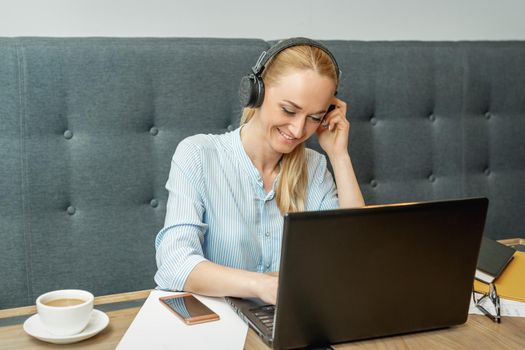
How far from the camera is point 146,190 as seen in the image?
1.89 meters

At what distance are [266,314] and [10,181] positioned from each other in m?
0.90

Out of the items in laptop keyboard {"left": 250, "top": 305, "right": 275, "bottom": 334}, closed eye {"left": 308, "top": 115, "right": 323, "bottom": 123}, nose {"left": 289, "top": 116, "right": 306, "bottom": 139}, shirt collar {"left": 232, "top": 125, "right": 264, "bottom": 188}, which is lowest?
laptop keyboard {"left": 250, "top": 305, "right": 275, "bottom": 334}

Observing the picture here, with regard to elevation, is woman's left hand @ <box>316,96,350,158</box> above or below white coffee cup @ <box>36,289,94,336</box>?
above

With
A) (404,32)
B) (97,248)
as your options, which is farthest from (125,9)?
(404,32)

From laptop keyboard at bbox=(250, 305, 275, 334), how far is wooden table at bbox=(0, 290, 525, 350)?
1.1 inches

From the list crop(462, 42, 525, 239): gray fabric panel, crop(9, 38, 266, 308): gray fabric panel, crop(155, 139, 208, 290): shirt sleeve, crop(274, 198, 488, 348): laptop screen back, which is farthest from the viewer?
crop(462, 42, 525, 239): gray fabric panel

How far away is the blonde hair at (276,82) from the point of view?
157cm

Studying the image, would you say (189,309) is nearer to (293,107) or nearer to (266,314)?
(266,314)

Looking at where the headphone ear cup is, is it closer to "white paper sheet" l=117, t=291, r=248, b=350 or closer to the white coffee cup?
"white paper sheet" l=117, t=291, r=248, b=350

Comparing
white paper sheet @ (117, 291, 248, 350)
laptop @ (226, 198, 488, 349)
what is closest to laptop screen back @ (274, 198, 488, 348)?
laptop @ (226, 198, 488, 349)

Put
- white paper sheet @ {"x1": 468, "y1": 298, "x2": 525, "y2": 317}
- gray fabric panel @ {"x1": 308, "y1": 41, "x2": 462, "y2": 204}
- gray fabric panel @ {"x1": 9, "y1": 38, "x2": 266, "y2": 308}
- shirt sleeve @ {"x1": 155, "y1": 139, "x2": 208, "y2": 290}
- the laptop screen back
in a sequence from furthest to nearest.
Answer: gray fabric panel @ {"x1": 308, "y1": 41, "x2": 462, "y2": 204}, gray fabric panel @ {"x1": 9, "y1": 38, "x2": 266, "y2": 308}, shirt sleeve @ {"x1": 155, "y1": 139, "x2": 208, "y2": 290}, white paper sheet @ {"x1": 468, "y1": 298, "x2": 525, "y2": 317}, the laptop screen back

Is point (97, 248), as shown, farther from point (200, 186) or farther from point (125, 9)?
point (125, 9)

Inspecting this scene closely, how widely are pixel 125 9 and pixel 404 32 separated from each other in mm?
1022

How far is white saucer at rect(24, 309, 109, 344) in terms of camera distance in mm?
1059
